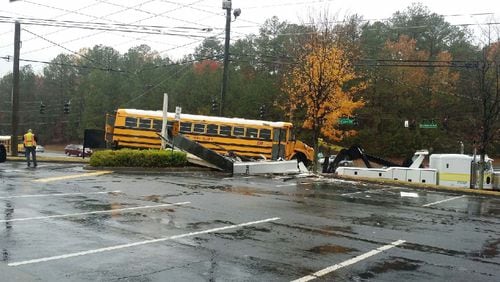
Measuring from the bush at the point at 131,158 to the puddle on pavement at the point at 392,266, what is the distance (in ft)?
51.8

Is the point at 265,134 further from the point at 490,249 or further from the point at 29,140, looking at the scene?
the point at 490,249

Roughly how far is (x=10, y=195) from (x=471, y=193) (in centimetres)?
1652

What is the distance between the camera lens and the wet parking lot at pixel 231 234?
6.91 m

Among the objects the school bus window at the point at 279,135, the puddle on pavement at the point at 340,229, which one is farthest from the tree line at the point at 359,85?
the puddle on pavement at the point at 340,229

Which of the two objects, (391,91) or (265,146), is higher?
(391,91)

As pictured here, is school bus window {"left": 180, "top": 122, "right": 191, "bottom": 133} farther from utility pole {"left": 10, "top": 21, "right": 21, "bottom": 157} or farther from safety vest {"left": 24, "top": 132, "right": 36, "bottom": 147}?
safety vest {"left": 24, "top": 132, "right": 36, "bottom": 147}

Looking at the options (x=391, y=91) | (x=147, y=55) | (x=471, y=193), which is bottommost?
(x=471, y=193)

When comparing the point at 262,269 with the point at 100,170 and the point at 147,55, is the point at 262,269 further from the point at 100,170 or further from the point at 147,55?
the point at 147,55

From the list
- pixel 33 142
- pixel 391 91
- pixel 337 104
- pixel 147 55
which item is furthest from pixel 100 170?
pixel 147 55

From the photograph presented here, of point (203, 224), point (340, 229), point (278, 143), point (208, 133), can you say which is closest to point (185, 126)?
point (208, 133)

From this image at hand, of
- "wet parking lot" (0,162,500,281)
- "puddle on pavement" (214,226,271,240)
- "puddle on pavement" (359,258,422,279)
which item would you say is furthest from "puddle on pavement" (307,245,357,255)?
"puddle on pavement" (214,226,271,240)

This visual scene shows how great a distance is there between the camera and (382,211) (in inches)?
528

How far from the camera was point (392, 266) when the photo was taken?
755 cm

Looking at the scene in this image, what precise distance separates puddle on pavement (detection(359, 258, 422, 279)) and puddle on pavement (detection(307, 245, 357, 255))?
0.77 meters
